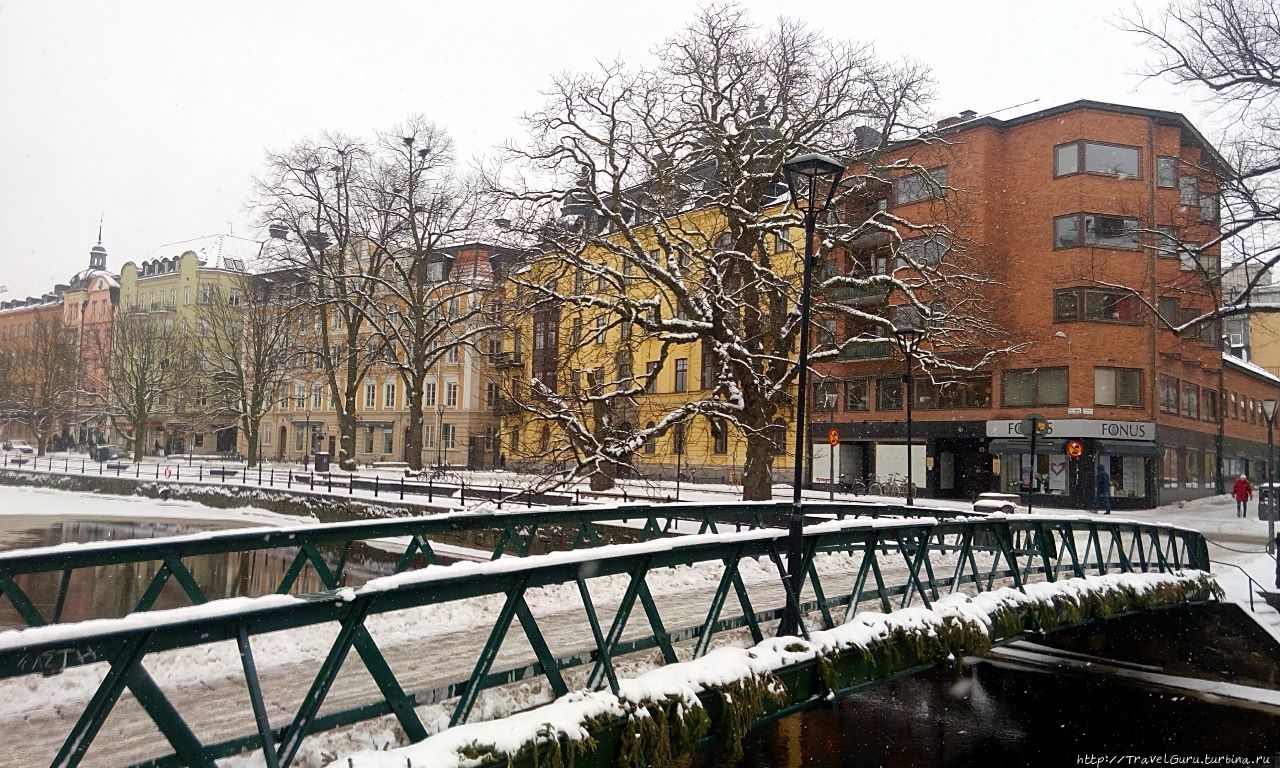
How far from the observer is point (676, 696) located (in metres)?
6.88

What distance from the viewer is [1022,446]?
122 ft

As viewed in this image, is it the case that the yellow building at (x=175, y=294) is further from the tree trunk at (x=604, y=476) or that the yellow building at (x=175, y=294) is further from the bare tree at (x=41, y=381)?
the tree trunk at (x=604, y=476)

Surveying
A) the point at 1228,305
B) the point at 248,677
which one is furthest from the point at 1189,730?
the point at 248,677

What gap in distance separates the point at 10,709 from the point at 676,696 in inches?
168

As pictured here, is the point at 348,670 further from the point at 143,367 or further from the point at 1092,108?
the point at 143,367

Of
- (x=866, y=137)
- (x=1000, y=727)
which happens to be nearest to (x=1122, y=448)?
(x=866, y=137)

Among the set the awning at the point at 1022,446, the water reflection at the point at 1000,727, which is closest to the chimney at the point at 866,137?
the awning at the point at 1022,446

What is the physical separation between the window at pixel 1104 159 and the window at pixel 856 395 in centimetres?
1254

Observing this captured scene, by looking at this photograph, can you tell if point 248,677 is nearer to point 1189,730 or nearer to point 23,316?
point 1189,730

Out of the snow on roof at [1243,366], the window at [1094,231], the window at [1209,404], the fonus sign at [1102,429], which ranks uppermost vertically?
the window at [1094,231]

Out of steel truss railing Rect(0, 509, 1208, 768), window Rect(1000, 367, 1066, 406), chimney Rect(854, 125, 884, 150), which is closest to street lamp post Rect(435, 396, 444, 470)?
window Rect(1000, 367, 1066, 406)

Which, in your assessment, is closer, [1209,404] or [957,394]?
[957,394]

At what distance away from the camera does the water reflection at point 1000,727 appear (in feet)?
37.9

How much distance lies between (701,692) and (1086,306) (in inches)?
1347
